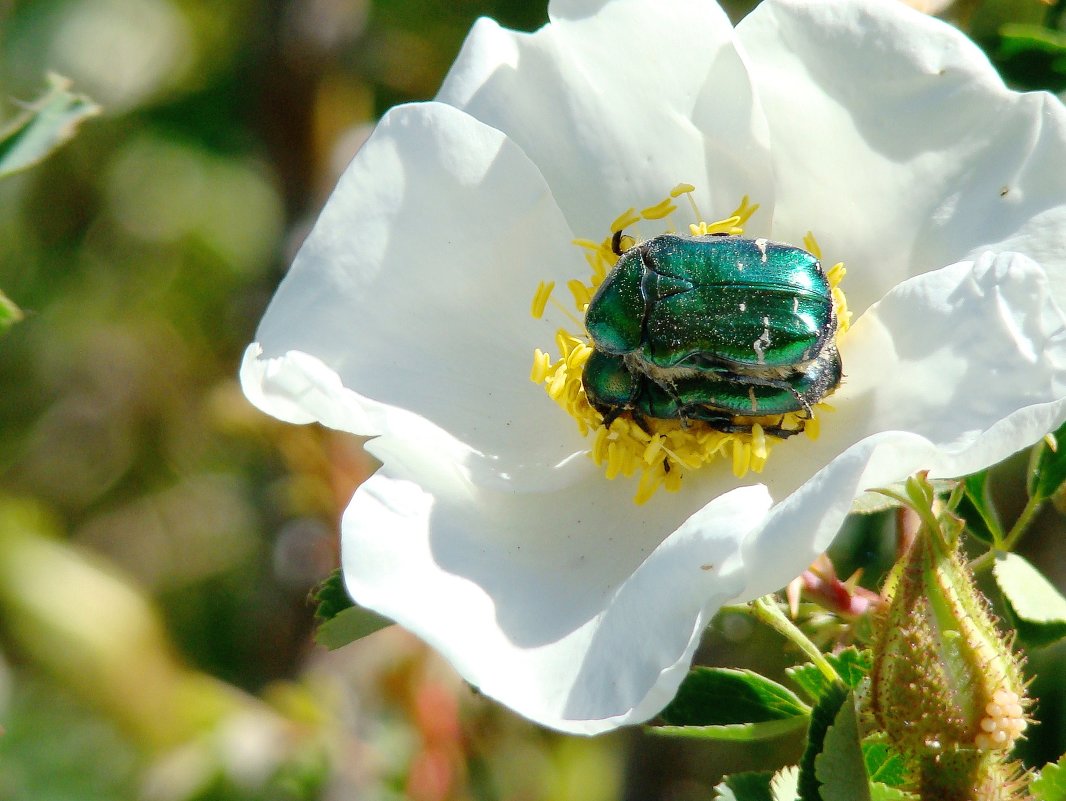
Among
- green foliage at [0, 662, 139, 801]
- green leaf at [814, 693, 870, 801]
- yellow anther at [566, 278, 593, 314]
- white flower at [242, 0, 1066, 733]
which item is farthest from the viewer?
green foliage at [0, 662, 139, 801]

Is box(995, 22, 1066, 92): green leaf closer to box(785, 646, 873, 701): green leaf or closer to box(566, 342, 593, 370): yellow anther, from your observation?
box(566, 342, 593, 370): yellow anther

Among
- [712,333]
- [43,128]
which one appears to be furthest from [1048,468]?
[43,128]

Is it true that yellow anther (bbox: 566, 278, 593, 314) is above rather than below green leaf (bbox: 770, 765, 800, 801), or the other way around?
above

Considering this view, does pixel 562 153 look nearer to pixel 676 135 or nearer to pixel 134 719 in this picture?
pixel 676 135

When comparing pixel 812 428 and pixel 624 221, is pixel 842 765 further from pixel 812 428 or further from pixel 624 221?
pixel 624 221

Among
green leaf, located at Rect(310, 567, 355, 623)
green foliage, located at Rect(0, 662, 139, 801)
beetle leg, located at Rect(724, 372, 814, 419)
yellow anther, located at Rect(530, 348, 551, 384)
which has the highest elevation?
beetle leg, located at Rect(724, 372, 814, 419)

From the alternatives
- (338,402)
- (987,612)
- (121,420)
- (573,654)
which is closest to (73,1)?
(121,420)

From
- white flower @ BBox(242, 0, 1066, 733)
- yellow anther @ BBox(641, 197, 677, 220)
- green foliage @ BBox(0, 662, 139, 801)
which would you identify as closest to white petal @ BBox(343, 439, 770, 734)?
white flower @ BBox(242, 0, 1066, 733)
